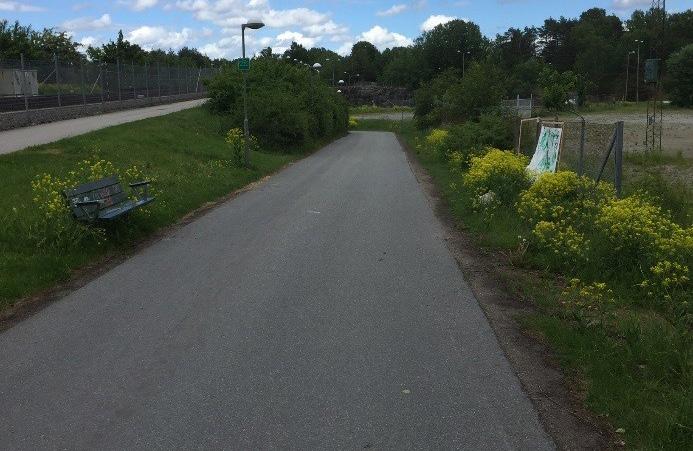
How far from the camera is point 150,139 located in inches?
950

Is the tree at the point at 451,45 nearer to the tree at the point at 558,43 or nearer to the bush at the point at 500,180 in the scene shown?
the tree at the point at 558,43

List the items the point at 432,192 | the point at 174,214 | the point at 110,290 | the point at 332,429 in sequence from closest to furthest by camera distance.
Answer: the point at 332,429, the point at 110,290, the point at 174,214, the point at 432,192

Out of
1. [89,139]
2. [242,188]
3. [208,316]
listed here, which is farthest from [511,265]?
[89,139]

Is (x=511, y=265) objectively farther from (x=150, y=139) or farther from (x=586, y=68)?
(x=586, y=68)

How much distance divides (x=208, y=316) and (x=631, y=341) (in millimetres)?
3931

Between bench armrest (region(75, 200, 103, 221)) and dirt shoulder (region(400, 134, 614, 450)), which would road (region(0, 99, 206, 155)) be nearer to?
bench armrest (region(75, 200, 103, 221))

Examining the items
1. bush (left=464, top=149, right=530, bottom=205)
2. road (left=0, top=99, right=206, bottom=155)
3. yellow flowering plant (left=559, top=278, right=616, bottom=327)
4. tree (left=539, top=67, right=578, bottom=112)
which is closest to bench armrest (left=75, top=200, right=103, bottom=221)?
yellow flowering plant (left=559, top=278, right=616, bottom=327)

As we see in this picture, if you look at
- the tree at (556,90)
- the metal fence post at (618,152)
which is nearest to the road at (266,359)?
the metal fence post at (618,152)

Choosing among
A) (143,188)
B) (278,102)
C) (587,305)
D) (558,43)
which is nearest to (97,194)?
(143,188)

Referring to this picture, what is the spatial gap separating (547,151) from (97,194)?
31.9 feet

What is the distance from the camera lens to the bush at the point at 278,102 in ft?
111

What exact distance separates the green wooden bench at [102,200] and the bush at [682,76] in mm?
90385

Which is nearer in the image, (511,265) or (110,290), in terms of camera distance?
(110,290)

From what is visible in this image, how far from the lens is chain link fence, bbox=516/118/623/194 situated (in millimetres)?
11118
